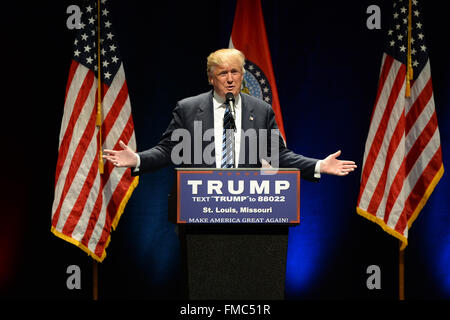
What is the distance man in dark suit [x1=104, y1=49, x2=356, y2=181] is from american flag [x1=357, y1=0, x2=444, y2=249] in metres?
1.59

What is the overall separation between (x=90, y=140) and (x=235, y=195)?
6.51 ft

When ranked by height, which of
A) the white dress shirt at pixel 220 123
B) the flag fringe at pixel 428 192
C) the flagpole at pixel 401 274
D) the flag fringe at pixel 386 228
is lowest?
the flagpole at pixel 401 274

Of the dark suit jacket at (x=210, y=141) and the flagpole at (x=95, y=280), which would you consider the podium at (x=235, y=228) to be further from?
the flagpole at (x=95, y=280)

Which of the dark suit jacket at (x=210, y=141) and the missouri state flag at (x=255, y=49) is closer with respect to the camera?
the dark suit jacket at (x=210, y=141)

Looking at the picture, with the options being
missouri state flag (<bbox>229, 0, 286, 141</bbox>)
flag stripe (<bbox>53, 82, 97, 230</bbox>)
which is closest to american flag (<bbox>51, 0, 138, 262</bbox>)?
flag stripe (<bbox>53, 82, 97, 230</bbox>)

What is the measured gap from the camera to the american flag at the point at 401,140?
438 cm

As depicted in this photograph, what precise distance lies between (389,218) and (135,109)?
2254 millimetres

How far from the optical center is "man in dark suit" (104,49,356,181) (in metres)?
2.96

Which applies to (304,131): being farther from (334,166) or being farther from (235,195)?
(235,195)

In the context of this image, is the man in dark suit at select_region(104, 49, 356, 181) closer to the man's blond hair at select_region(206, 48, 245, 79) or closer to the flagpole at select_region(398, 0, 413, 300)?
the man's blond hair at select_region(206, 48, 245, 79)

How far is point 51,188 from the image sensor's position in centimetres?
461

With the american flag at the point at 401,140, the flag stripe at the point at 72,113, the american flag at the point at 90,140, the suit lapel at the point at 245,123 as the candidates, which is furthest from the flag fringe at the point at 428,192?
the flag stripe at the point at 72,113

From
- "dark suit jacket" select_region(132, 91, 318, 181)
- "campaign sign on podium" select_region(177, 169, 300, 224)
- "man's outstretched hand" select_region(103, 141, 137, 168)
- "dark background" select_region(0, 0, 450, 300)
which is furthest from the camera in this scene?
"dark background" select_region(0, 0, 450, 300)

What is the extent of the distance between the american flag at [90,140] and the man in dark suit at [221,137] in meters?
1.34
